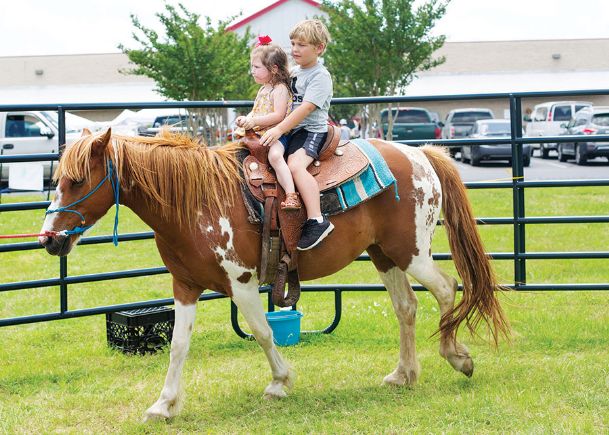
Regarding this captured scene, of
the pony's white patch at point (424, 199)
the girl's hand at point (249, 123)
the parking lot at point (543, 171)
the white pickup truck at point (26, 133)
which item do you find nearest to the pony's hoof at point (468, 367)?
the pony's white patch at point (424, 199)

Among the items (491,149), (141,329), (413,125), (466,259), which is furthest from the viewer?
(413,125)

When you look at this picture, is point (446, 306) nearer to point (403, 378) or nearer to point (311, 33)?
point (403, 378)

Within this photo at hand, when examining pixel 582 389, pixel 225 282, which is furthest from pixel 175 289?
pixel 582 389

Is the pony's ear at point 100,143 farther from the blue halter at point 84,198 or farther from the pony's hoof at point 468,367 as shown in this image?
the pony's hoof at point 468,367

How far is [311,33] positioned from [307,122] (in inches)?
19.9

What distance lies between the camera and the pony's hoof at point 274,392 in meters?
4.99

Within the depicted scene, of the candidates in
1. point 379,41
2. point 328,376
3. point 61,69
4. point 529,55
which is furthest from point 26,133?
point 529,55

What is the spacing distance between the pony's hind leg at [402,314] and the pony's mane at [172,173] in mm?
1198

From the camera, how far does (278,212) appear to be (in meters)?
4.68

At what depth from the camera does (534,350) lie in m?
5.95

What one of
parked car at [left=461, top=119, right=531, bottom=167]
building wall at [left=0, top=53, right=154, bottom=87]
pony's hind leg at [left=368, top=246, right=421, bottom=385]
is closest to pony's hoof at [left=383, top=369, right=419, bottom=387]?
pony's hind leg at [left=368, top=246, right=421, bottom=385]

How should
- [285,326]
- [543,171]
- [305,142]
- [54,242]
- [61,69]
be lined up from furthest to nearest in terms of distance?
[61,69]
[543,171]
[285,326]
[305,142]
[54,242]

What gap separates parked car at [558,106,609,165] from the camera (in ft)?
74.9

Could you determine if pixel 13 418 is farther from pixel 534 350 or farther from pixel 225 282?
pixel 534 350
